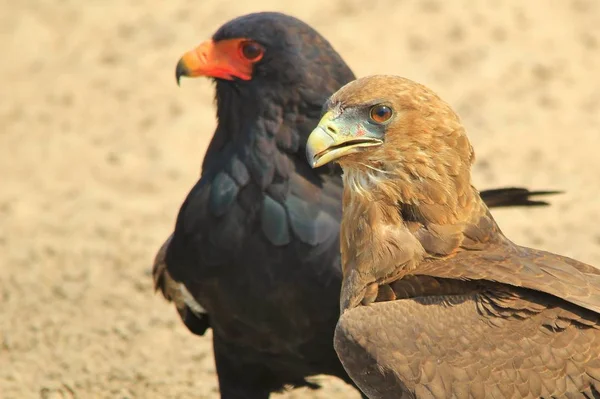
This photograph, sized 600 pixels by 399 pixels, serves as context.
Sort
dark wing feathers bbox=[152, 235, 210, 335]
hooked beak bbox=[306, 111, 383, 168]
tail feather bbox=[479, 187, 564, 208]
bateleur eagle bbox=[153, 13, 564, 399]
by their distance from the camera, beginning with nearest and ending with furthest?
hooked beak bbox=[306, 111, 383, 168] → bateleur eagle bbox=[153, 13, 564, 399] → dark wing feathers bbox=[152, 235, 210, 335] → tail feather bbox=[479, 187, 564, 208]

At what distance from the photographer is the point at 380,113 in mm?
4195

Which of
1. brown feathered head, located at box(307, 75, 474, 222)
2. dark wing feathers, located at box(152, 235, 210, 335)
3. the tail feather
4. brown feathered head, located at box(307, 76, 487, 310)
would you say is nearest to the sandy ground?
dark wing feathers, located at box(152, 235, 210, 335)

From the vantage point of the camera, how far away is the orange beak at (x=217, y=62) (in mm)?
Answer: 5117

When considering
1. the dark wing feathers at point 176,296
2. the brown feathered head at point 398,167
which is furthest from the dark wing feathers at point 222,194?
the brown feathered head at point 398,167

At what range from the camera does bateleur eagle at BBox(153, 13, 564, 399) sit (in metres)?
4.81

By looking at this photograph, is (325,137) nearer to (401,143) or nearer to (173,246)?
(401,143)

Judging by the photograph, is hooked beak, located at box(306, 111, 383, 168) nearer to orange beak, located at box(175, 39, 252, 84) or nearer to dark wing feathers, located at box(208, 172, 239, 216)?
dark wing feathers, located at box(208, 172, 239, 216)

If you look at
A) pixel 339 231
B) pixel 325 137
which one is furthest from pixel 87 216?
pixel 325 137

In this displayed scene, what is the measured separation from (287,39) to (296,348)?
1310 mm

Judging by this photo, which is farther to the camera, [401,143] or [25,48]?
[25,48]

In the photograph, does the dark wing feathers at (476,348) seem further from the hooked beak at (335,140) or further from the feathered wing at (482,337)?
the hooked beak at (335,140)

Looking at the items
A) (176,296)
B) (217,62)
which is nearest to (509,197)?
(217,62)

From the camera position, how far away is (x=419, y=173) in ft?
13.8

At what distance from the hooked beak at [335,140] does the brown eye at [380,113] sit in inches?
2.2
